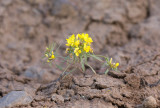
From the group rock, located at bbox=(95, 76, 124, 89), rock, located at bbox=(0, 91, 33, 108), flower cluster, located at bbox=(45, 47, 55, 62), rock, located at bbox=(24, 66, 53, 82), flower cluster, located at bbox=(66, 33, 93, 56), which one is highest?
flower cluster, located at bbox=(66, 33, 93, 56)

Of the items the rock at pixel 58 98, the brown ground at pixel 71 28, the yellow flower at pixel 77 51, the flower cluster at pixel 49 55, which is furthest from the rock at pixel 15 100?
the brown ground at pixel 71 28

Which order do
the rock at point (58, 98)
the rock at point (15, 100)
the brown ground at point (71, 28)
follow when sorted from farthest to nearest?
the brown ground at point (71, 28)
the rock at point (58, 98)
the rock at point (15, 100)

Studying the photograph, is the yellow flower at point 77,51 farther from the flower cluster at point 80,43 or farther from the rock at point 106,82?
the rock at point 106,82

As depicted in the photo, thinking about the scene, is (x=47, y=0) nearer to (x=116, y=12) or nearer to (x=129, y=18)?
(x=116, y=12)

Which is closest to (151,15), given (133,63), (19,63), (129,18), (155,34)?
(129,18)

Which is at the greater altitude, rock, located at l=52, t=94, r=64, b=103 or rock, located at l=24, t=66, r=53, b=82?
rock, located at l=24, t=66, r=53, b=82

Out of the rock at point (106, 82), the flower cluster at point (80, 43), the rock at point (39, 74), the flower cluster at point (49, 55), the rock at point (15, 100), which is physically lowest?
the rock at point (15, 100)

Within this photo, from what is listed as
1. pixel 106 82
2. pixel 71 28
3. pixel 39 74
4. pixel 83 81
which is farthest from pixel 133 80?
pixel 71 28

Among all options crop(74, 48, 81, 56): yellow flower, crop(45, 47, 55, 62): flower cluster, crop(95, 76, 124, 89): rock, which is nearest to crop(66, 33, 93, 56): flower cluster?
crop(74, 48, 81, 56): yellow flower

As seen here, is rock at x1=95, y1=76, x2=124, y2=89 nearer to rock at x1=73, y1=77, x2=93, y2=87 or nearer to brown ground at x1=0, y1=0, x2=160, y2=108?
rock at x1=73, y1=77, x2=93, y2=87
